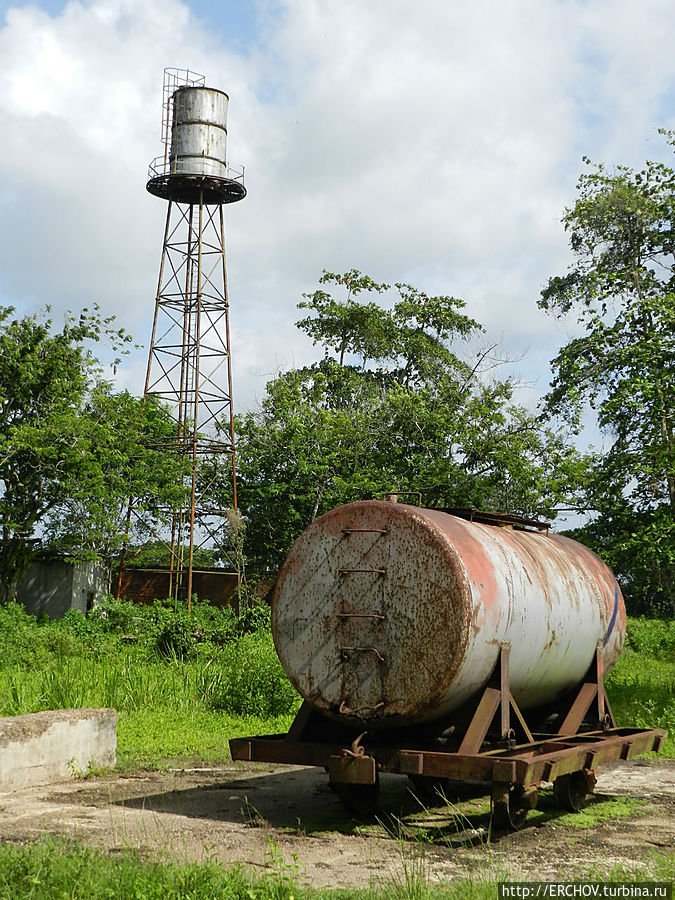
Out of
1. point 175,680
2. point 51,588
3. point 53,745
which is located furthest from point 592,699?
point 51,588

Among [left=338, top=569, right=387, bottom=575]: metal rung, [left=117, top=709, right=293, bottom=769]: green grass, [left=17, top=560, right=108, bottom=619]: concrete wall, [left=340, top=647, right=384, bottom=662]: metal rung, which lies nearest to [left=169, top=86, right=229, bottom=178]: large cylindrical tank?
[left=17, top=560, right=108, bottom=619]: concrete wall

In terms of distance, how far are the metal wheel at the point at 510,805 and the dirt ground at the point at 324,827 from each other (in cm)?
12

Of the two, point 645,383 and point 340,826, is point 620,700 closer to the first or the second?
point 645,383

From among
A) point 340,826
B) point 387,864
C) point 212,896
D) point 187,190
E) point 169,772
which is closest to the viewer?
point 212,896

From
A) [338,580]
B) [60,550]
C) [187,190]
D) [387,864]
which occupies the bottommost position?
[387,864]

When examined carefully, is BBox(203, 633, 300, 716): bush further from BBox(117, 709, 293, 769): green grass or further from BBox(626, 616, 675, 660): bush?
BBox(626, 616, 675, 660): bush

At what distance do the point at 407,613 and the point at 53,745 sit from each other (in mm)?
4535

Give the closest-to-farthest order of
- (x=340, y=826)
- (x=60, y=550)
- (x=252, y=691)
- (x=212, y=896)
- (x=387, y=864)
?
1. (x=212, y=896)
2. (x=387, y=864)
3. (x=340, y=826)
4. (x=252, y=691)
5. (x=60, y=550)

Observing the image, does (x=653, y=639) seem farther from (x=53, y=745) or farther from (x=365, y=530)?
(x=365, y=530)

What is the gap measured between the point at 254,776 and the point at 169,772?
949 millimetres

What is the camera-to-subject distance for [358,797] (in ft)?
29.4

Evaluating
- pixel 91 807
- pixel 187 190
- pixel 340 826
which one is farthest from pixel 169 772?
pixel 187 190

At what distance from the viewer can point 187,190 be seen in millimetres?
29969

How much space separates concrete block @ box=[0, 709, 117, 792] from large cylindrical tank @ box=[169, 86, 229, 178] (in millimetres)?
21683
